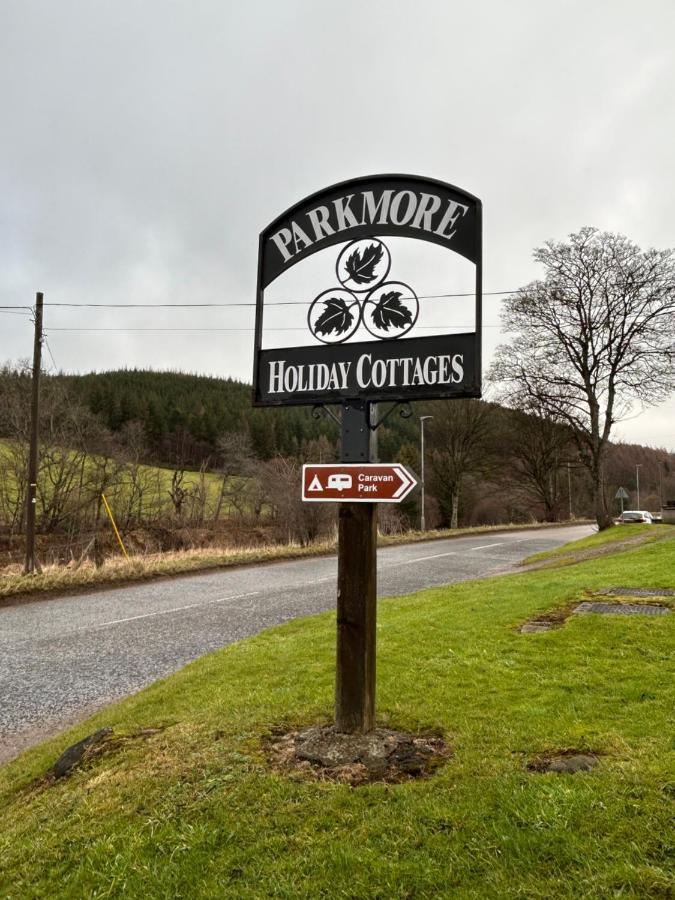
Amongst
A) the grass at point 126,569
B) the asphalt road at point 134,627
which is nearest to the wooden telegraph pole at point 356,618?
the asphalt road at point 134,627

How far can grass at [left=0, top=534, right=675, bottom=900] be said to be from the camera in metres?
2.42

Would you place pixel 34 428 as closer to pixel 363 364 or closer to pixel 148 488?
pixel 363 364

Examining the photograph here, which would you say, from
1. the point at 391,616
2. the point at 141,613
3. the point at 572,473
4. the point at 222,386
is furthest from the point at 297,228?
the point at 222,386

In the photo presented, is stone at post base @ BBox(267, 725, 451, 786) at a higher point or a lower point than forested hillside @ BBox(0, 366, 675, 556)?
lower

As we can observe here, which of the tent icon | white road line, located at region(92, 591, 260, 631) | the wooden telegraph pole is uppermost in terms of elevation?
the tent icon

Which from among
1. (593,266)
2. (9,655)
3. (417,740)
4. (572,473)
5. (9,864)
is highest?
(593,266)

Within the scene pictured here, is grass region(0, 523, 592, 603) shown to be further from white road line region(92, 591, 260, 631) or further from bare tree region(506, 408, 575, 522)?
bare tree region(506, 408, 575, 522)

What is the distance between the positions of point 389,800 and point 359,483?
5.84 ft

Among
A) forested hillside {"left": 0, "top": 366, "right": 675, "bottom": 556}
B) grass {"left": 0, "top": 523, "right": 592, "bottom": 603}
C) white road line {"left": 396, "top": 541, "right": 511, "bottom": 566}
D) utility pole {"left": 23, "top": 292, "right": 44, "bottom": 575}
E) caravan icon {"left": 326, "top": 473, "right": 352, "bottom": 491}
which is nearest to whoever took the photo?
caravan icon {"left": 326, "top": 473, "right": 352, "bottom": 491}

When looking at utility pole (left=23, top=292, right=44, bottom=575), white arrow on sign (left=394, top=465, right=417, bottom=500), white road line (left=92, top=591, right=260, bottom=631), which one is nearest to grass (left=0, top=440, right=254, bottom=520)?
utility pole (left=23, top=292, right=44, bottom=575)

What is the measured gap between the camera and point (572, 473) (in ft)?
181

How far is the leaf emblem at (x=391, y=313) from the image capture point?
162 inches

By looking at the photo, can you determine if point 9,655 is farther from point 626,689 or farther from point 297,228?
point 626,689

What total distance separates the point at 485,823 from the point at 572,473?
185ft
